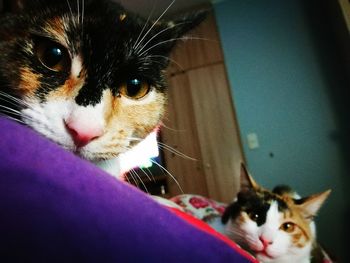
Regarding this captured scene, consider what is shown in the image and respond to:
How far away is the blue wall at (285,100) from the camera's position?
239cm

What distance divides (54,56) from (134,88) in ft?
0.56

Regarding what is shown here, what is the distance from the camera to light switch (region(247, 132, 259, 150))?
8.55 ft

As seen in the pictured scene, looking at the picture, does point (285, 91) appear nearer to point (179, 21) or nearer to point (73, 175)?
point (179, 21)

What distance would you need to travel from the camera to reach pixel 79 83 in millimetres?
517

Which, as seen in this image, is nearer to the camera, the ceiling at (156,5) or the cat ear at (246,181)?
the cat ear at (246,181)

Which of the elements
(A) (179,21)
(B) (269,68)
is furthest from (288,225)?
(B) (269,68)

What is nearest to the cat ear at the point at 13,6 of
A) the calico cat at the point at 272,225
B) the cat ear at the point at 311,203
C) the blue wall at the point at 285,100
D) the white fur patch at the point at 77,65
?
the white fur patch at the point at 77,65

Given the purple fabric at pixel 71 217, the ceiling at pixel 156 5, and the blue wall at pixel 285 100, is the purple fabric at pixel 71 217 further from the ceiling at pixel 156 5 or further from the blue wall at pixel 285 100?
the ceiling at pixel 156 5

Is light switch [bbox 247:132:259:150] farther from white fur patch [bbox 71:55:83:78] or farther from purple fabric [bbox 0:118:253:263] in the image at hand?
purple fabric [bbox 0:118:253:263]

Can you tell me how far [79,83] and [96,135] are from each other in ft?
0.34

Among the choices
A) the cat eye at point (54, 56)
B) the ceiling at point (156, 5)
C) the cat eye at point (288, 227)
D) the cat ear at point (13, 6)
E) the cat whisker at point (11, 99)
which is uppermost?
the ceiling at point (156, 5)

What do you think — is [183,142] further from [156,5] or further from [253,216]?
[253,216]

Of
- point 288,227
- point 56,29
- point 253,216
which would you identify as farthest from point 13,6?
point 288,227

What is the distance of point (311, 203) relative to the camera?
1297 mm
